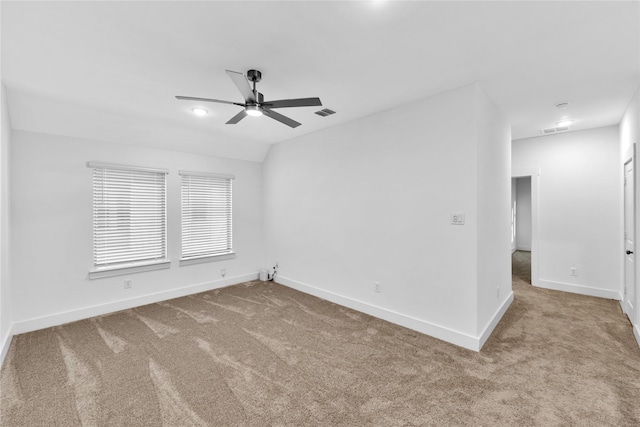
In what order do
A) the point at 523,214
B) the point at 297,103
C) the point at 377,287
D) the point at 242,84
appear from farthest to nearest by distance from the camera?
the point at 523,214 → the point at 377,287 → the point at 297,103 → the point at 242,84

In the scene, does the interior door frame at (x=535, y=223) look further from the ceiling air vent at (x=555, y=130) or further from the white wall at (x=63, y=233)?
the white wall at (x=63, y=233)

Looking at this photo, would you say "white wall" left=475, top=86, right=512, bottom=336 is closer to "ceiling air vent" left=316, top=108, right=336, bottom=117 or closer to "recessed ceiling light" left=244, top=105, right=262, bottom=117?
"ceiling air vent" left=316, top=108, right=336, bottom=117

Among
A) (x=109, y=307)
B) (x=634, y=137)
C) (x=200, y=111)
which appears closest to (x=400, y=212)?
(x=634, y=137)

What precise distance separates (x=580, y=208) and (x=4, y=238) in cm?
741

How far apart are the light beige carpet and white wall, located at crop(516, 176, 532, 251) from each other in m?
5.84

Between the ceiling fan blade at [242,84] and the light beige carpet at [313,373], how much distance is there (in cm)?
234

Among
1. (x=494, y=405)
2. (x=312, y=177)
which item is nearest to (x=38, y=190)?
(x=312, y=177)

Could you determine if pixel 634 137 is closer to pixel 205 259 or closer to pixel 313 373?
pixel 313 373

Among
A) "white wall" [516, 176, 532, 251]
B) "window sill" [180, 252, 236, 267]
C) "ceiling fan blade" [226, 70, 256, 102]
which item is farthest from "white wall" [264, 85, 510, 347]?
"white wall" [516, 176, 532, 251]

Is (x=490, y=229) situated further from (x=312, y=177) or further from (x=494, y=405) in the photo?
(x=312, y=177)

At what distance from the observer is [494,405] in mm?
2012

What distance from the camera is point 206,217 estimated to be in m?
4.91

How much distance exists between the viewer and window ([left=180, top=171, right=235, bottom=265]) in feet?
15.3

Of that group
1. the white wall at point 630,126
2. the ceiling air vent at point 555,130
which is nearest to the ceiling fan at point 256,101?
the white wall at point 630,126
